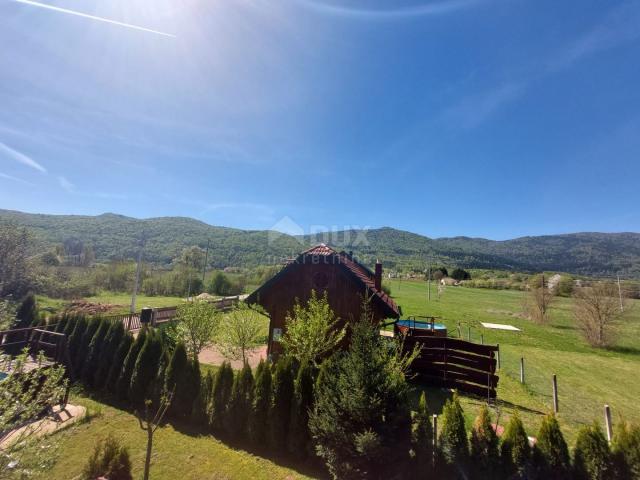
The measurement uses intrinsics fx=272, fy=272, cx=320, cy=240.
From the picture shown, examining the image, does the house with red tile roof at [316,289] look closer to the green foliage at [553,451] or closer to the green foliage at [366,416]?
the green foliage at [366,416]

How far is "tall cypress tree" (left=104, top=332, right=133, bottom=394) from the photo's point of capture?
9.81m

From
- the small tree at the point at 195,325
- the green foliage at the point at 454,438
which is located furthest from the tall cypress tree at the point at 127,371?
the green foliage at the point at 454,438

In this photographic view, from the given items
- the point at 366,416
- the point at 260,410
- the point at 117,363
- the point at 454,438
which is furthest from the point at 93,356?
the point at 454,438

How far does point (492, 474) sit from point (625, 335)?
32.5 m

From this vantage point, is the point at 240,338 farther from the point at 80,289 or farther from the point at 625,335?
the point at 80,289

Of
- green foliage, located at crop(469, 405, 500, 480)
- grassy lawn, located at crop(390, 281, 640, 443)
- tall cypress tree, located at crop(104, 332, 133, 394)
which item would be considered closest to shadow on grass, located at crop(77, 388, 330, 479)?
tall cypress tree, located at crop(104, 332, 133, 394)

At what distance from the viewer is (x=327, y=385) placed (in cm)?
603

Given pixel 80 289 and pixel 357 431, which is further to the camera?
pixel 80 289

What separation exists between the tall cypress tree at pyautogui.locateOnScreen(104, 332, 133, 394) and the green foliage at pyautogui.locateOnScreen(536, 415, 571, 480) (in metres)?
12.1

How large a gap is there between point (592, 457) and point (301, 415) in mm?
5497

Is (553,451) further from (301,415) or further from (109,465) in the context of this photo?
(109,465)

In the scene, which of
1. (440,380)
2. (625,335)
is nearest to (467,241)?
(625,335)

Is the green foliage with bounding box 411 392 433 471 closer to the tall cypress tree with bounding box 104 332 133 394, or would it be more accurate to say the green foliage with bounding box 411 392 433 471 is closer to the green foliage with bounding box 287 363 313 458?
the green foliage with bounding box 287 363 313 458

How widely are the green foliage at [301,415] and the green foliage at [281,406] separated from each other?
225mm
